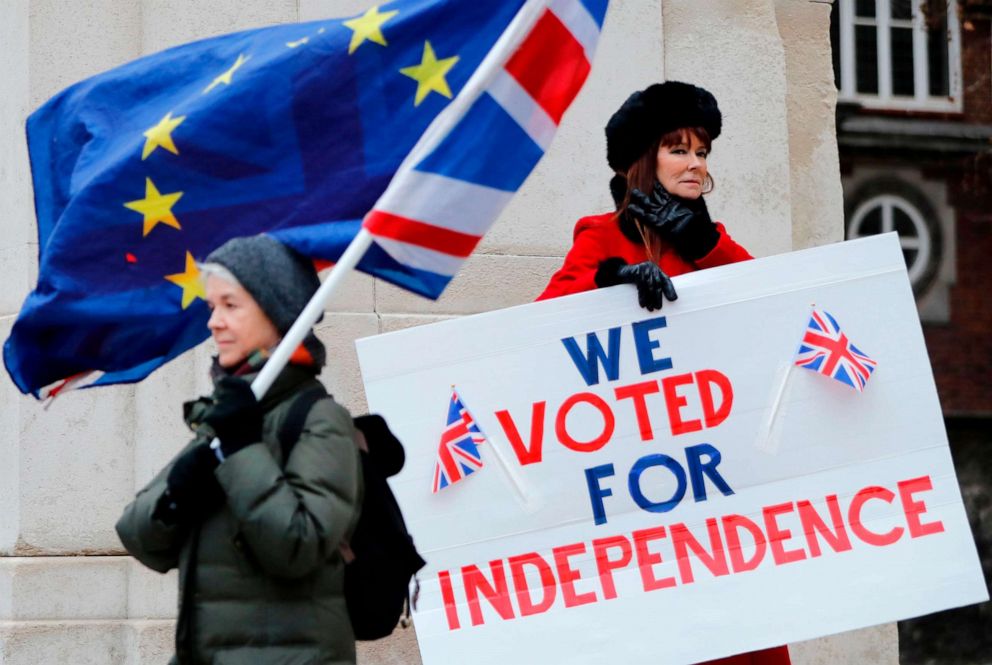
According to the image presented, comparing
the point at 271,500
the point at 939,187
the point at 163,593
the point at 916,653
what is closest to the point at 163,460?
the point at 163,593

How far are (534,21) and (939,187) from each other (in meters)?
17.5

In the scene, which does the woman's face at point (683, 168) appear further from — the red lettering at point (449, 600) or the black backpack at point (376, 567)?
the black backpack at point (376, 567)

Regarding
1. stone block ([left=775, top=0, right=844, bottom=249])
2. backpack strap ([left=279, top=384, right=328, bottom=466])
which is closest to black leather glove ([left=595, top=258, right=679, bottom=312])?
backpack strap ([left=279, top=384, right=328, bottom=466])

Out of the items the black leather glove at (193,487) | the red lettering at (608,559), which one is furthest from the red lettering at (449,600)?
the black leather glove at (193,487)

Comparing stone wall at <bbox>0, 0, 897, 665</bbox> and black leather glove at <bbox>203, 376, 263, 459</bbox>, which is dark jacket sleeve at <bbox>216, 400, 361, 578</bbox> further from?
stone wall at <bbox>0, 0, 897, 665</bbox>

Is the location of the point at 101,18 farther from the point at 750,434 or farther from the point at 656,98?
the point at 750,434

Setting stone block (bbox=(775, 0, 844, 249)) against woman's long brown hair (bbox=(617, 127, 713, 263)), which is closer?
woman's long brown hair (bbox=(617, 127, 713, 263))

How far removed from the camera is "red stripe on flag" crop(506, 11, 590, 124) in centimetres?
450

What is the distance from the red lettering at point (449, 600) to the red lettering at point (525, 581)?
6.8 inches

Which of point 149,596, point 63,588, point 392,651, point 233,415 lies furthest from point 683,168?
point 63,588

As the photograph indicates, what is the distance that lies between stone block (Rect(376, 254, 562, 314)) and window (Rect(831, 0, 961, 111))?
14377 millimetres

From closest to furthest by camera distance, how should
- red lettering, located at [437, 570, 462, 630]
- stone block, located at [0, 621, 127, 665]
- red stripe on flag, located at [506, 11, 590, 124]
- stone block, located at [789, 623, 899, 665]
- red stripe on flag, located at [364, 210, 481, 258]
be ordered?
red stripe on flag, located at [364, 210, 481, 258], red stripe on flag, located at [506, 11, 590, 124], red lettering, located at [437, 570, 462, 630], stone block, located at [0, 621, 127, 665], stone block, located at [789, 623, 899, 665]

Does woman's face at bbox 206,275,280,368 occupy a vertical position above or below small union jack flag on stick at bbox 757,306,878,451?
above

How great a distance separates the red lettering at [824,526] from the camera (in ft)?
17.5
